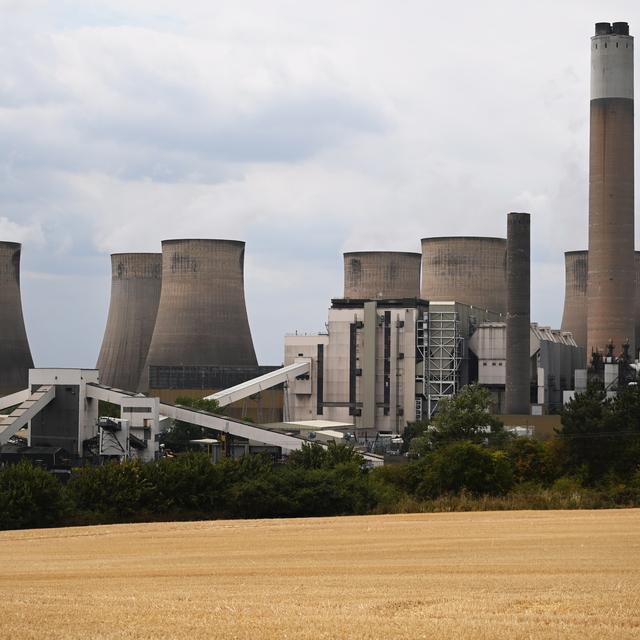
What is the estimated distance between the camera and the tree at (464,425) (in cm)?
3966

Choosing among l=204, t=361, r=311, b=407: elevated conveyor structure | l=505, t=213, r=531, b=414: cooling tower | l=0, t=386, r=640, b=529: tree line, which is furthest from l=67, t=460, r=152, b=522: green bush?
l=204, t=361, r=311, b=407: elevated conveyor structure

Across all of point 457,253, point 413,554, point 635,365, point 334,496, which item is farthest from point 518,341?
point 413,554

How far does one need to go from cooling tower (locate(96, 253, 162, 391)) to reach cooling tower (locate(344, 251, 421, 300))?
32.5ft

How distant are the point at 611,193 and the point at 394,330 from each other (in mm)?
10247

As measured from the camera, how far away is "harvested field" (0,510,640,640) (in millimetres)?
8664

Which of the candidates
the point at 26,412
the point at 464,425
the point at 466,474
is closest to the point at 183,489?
the point at 466,474

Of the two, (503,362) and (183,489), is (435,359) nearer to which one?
(503,362)

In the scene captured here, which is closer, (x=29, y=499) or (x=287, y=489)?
(x=29, y=499)

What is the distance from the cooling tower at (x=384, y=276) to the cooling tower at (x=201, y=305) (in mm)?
5334

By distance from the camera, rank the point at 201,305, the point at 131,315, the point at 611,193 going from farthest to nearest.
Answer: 1. the point at 131,315
2. the point at 201,305
3. the point at 611,193

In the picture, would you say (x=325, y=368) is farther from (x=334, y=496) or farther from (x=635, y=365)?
(x=334, y=496)

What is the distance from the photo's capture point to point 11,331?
188 ft

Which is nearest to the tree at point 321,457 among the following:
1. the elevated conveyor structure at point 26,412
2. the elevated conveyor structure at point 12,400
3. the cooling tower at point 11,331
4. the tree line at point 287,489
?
the tree line at point 287,489

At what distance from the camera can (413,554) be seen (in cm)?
1554
